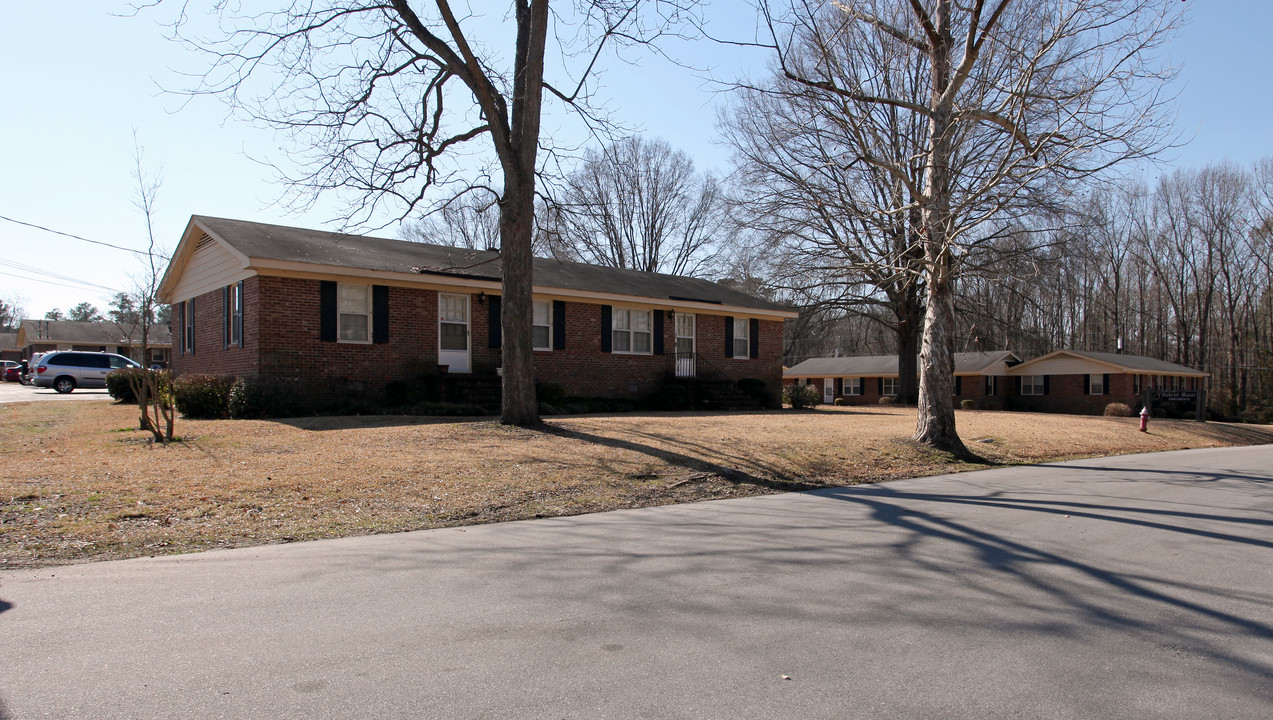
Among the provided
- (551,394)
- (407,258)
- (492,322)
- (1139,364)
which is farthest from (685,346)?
(1139,364)

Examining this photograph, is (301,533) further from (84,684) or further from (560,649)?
(560,649)

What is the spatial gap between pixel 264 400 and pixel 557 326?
26.9 ft

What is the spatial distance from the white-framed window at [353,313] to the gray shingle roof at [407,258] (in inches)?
25.7

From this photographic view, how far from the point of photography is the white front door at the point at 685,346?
24578 millimetres

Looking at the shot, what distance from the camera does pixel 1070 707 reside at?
3.44m

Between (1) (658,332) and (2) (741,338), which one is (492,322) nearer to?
(1) (658,332)

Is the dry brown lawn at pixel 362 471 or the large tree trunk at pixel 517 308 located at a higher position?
the large tree trunk at pixel 517 308

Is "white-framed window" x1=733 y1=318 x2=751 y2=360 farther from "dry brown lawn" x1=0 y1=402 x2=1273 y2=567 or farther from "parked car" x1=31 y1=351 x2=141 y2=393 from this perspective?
"parked car" x1=31 y1=351 x2=141 y2=393

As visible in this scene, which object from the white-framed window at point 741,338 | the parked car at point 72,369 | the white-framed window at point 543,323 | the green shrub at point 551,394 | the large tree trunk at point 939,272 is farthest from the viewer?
the parked car at point 72,369

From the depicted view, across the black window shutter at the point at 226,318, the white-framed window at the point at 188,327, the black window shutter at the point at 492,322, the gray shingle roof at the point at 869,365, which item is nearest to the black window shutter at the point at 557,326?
the black window shutter at the point at 492,322

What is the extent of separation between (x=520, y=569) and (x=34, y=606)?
2998 mm

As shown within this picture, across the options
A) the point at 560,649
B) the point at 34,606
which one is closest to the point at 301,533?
the point at 34,606

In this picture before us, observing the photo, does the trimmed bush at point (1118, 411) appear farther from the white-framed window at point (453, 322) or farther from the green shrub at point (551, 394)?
the white-framed window at point (453, 322)

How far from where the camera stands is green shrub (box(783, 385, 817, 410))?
27625mm
